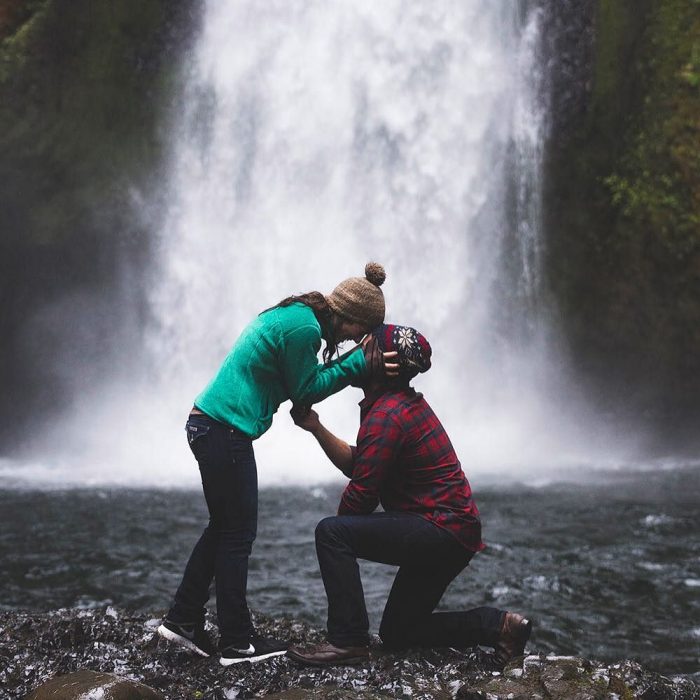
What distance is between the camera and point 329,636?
3.90 metres

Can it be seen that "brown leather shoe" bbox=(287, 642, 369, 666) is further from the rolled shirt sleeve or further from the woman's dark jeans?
the rolled shirt sleeve

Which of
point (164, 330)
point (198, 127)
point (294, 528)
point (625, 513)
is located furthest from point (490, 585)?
point (198, 127)

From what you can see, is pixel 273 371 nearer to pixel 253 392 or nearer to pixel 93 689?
pixel 253 392

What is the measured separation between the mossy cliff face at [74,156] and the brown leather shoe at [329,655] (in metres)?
12.9

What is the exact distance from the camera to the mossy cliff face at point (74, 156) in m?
15.1

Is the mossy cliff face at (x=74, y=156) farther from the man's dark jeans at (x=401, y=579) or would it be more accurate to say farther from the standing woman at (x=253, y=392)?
the man's dark jeans at (x=401, y=579)

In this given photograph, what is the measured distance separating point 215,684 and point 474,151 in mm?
12941

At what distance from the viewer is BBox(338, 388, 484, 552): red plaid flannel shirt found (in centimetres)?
372

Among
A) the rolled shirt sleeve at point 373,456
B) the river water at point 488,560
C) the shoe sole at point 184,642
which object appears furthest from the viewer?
the river water at point 488,560

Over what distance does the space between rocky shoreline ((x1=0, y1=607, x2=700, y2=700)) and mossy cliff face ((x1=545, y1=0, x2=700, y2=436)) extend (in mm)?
11515

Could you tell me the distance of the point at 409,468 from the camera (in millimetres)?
3820

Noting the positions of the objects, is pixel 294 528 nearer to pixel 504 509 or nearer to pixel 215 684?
pixel 504 509

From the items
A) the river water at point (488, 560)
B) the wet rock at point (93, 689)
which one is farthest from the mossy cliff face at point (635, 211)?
the wet rock at point (93, 689)

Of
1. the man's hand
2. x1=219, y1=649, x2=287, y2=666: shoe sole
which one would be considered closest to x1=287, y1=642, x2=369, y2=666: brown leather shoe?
x1=219, y1=649, x2=287, y2=666: shoe sole
